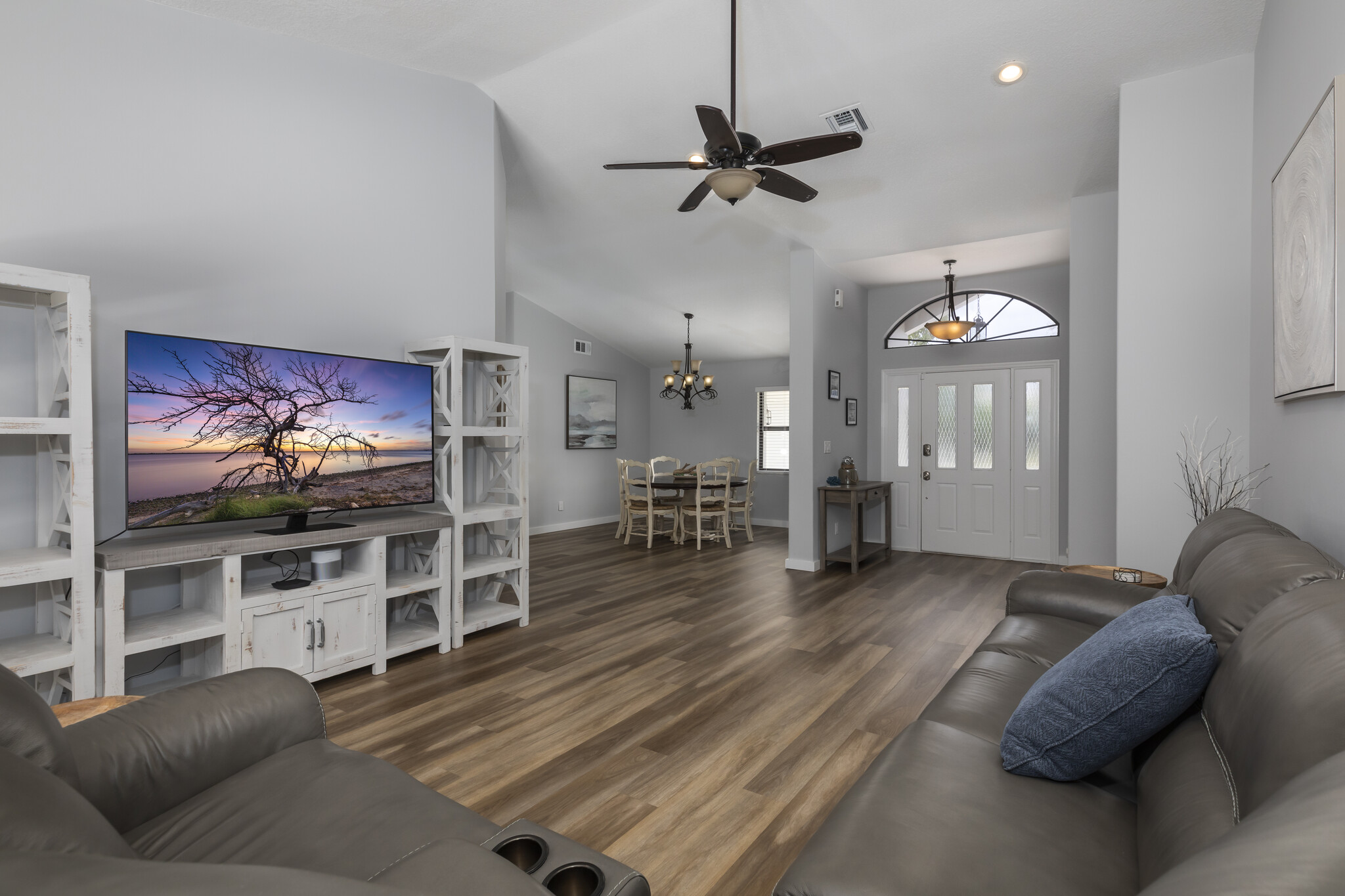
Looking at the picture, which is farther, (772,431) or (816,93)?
(772,431)

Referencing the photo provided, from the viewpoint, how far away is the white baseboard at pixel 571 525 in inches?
322

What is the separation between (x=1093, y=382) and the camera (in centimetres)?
439

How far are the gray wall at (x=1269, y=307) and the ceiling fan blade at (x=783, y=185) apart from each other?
1.81m

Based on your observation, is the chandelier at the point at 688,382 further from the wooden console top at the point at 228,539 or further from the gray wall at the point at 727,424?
the wooden console top at the point at 228,539

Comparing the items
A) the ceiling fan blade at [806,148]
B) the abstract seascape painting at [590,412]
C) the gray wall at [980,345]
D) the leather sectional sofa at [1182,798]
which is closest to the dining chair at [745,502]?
the gray wall at [980,345]

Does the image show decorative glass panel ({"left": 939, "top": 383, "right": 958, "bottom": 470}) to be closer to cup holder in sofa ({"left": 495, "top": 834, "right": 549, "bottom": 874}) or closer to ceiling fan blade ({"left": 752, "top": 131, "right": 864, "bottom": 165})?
ceiling fan blade ({"left": 752, "top": 131, "right": 864, "bottom": 165})

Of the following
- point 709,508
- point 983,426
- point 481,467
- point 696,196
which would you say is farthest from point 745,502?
point 696,196

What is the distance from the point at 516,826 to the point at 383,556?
96.4 inches

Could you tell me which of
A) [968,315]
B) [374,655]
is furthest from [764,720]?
[968,315]

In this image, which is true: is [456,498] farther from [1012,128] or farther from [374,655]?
[1012,128]

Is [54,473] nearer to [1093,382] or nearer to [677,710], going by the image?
[677,710]

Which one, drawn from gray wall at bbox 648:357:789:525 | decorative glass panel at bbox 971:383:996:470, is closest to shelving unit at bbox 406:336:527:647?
decorative glass panel at bbox 971:383:996:470

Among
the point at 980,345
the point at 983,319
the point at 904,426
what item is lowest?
the point at 904,426

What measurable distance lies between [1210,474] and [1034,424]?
3186 millimetres
